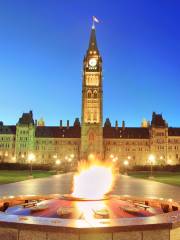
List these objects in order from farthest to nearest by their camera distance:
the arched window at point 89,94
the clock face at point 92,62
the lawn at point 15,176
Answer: the clock face at point 92,62 < the arched window at point 89,94 < the lawn at point 15,176

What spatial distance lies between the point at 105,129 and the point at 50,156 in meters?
27.4

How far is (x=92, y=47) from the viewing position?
452ft

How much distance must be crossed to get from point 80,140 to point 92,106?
1995 cm

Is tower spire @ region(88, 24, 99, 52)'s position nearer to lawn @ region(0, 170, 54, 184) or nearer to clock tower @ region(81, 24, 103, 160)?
clock tower @ region(81, 24, 103, 160)

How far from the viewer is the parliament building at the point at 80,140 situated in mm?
134750

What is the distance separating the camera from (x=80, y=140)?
143 metres

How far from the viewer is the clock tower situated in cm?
12619

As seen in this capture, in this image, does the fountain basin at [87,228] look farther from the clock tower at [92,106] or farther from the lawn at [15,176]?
the clock tower at [92,106]

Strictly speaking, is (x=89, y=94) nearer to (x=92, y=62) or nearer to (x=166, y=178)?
(x=92, y=62)

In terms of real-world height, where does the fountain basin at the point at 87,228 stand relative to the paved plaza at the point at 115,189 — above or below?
above

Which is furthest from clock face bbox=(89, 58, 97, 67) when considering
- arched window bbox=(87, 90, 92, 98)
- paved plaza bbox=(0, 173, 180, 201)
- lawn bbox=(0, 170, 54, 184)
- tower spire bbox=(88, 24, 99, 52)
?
paved plaza bbox=(0, 173, 180, 201)

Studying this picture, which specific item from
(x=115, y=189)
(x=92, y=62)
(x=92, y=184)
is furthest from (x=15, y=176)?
(x=92, y=62)

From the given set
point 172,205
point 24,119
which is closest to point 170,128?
point 24,119

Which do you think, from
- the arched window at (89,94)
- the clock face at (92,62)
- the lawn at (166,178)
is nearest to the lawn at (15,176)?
the lawn at (166,178)
